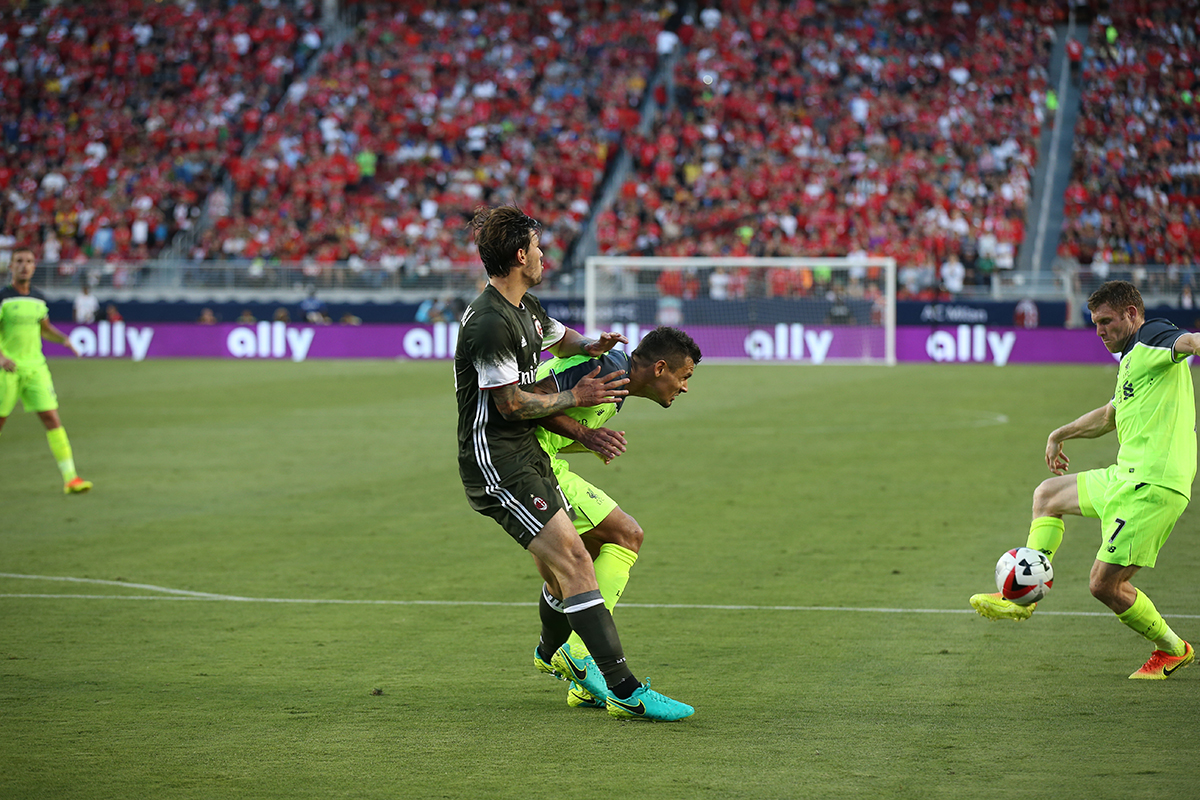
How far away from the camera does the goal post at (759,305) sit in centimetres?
3002

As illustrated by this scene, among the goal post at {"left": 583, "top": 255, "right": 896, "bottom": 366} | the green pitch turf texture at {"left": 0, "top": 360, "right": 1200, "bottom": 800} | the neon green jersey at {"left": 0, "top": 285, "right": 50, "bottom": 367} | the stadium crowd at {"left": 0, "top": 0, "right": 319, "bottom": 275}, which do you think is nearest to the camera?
the green pitch turf texture at {"left": 0, "top": 360, "right": 1200, "bottom": 800}

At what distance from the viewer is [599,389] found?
Result: 5.30m

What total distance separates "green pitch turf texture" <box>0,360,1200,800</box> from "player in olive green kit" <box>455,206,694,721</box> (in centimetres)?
31

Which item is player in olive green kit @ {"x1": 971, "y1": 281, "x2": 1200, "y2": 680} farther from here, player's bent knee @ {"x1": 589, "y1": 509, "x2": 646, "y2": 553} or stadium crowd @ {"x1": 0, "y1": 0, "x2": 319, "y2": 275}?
stadium crowd @ {"x1": 0, "y1": 0, "x2": 319, "y2": 275}

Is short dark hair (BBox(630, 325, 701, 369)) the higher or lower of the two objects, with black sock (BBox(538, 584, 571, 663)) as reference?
higher

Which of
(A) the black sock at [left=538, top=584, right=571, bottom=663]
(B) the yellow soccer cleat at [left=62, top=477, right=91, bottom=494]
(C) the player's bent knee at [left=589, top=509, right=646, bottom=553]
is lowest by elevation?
(B) the yellow soccer cleat at [left=62, top=477, right=91, bottom=494]

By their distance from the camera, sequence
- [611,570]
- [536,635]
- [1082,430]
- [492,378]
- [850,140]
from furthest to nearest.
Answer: [850,140], [536,635], [1082,430], [611,570], [492,378]

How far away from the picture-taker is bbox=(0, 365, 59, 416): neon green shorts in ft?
41.8

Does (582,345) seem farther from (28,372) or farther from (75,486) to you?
(28,372)

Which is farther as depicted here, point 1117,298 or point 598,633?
point 1117,298

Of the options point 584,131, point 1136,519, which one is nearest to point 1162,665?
point 1136,519

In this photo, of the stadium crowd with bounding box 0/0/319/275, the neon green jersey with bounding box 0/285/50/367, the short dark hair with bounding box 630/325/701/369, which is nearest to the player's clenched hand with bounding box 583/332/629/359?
the short dark hair with bounding box 630/325/701/369

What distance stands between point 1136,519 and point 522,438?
8.84 ft

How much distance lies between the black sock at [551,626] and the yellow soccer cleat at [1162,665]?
2528mm
